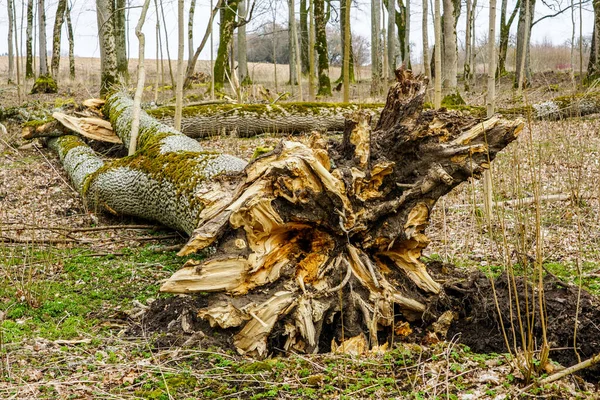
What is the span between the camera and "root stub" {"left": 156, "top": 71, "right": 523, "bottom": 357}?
3.46m

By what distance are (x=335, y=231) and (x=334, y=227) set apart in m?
0.04

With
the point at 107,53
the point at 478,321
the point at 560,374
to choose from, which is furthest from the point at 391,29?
the point at 560,374

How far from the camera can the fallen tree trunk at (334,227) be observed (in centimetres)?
346

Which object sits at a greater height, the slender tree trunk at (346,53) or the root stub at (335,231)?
the slender tree trunk at (346,53)

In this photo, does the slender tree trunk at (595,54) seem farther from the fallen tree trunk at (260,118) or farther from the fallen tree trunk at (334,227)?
the fallen tree trunk at (334,227)

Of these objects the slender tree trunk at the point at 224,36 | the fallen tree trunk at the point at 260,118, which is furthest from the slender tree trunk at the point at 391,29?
the fallen tree trunk at the point at 260,118

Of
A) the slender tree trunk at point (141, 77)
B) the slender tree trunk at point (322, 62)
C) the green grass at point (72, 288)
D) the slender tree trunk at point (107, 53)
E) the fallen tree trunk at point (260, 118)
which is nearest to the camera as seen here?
the green grass at point (72, 288)

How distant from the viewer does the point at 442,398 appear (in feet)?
8.54

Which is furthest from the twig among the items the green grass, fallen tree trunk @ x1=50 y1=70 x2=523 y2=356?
the green grass

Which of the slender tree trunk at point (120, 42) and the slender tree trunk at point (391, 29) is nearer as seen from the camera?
the slender tree trunk at point (120, 42)

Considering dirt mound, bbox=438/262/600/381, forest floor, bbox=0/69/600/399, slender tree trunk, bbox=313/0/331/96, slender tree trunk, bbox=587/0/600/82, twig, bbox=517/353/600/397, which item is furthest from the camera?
slender tree trunk, bbox=313/0/331/96

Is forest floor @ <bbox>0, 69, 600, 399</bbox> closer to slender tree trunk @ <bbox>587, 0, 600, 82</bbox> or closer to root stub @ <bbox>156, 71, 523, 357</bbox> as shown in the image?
A: root stub @ <bbox>156, 71, 523, 357</bbox>

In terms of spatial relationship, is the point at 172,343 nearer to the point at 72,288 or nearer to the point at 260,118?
the point at 72,288

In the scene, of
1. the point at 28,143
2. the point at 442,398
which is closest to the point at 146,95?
the point at 28,143
